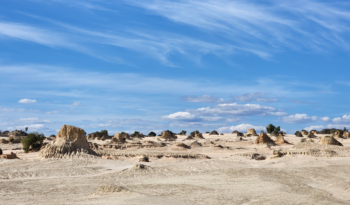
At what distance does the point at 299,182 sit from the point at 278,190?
3737mm

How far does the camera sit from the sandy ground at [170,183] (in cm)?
1441

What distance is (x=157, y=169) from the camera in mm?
22578

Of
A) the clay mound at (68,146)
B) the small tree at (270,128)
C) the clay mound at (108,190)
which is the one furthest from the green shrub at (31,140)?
the small tree at (270,128)

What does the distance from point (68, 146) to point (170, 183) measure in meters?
11.2

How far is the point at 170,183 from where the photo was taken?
1839cm

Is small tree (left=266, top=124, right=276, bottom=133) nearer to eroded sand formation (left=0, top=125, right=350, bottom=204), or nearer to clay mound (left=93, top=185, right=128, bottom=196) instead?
eroded sand formation (left=0, top=125, right=350, bottom=204)

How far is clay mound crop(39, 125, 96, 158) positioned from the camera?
2638cm

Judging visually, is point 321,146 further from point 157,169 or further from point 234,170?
point 157,169

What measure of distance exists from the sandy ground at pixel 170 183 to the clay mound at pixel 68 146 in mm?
1100

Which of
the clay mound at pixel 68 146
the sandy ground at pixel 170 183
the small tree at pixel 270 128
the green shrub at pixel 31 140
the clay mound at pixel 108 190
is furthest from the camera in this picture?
the small tree at pixel 270 128

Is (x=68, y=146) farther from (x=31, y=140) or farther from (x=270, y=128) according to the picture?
(x=270, y=128)

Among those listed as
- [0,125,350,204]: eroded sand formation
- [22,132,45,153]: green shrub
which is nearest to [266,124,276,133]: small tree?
[0,125,350,204]: eroded sand formation

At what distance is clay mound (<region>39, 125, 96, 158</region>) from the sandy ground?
43.3 inches

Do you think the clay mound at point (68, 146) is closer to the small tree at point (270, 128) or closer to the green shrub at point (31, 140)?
the green shrub at point (31, 140)
